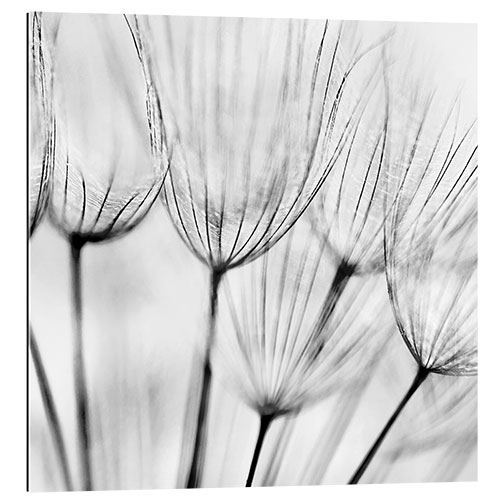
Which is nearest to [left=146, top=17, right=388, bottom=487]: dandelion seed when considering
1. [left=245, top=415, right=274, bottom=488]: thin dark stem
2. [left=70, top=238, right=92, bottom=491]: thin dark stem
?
[left=245, top=415, right=274, bottom=488]: thin dark stem

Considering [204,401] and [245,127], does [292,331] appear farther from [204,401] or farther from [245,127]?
[245,127]

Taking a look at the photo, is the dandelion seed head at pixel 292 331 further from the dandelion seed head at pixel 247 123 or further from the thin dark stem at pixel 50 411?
the thin dark stem at pixel 50 411

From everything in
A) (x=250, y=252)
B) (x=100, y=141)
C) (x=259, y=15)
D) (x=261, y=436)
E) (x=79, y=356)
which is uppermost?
(x=259, y=15)

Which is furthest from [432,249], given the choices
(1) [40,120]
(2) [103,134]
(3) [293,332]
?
A: (1) [40,120]

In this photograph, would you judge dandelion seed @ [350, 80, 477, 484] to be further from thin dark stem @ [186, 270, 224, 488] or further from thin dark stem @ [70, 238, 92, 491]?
thin dark stem @ [70, 238, 92, 491]

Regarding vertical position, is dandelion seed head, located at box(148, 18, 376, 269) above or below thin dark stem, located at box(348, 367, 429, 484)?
above

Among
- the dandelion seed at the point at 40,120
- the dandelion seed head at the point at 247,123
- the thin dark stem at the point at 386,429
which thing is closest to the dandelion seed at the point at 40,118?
the dandelion seed at the point at 40,120
